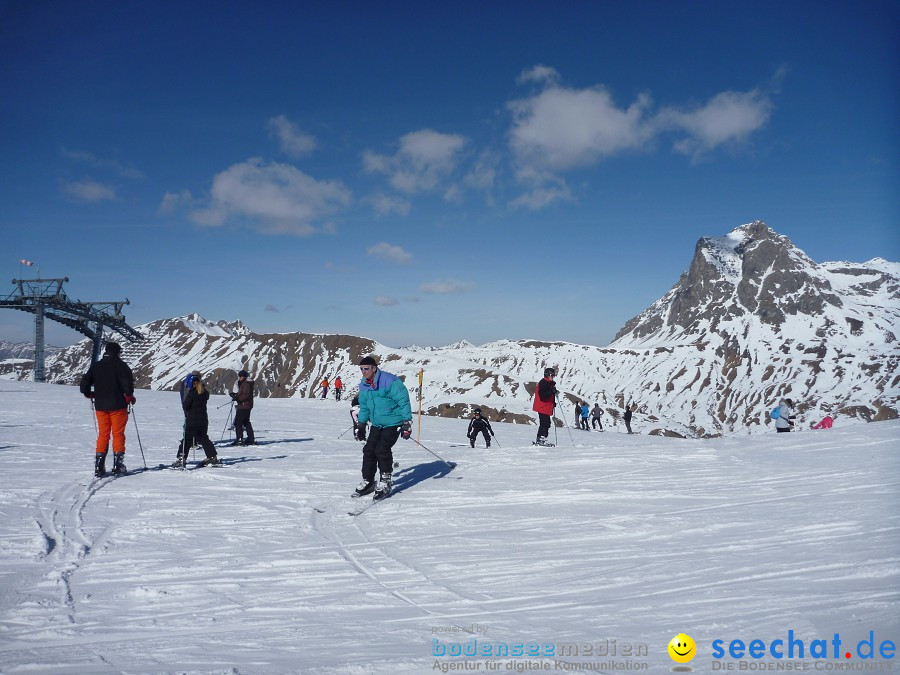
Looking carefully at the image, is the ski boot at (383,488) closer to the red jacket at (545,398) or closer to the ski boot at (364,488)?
the ski boot at (364,488)

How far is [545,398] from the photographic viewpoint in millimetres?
14961

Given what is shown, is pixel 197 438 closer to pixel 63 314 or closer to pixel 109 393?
pixel 109 393

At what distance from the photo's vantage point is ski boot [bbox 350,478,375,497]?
9.08 m

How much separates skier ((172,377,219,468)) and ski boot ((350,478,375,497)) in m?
4.37

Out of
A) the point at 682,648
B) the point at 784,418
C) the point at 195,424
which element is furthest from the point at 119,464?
the point at 784,418

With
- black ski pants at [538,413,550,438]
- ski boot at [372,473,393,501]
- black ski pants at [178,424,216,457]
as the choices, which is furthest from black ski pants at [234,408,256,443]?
black ski pants at [538,413,550,438]

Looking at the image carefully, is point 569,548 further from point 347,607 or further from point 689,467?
point 689,467

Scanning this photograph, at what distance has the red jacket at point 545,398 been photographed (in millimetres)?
14961

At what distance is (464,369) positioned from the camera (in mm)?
188250

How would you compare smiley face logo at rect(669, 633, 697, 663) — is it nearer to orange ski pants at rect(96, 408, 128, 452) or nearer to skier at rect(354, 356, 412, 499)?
skier at rect(354, 356, 412, 499)

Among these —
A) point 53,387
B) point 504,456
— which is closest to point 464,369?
point 53,387

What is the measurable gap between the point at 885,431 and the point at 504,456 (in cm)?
867

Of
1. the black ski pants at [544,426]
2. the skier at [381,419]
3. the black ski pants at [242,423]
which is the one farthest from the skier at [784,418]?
the black ski pants at [242,423]

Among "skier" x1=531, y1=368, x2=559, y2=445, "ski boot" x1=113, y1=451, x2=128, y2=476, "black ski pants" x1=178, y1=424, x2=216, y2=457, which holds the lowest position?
"ski boot" x1=113, y1=451, x2=128, y2=476
